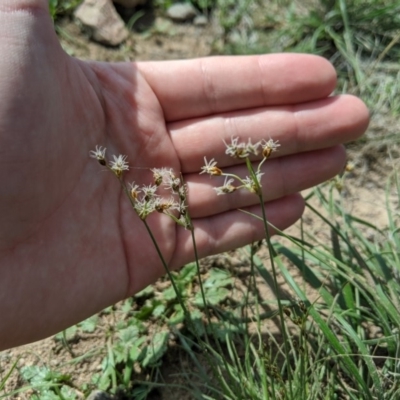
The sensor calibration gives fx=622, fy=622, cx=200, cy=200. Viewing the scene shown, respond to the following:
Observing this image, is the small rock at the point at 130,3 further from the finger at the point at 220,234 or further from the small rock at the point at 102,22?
the finger at the point at 220,234

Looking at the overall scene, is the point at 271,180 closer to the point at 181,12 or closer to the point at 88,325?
the point at 88,325

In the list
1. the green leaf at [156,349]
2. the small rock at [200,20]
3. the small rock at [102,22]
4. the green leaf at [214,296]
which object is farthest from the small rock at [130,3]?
the green leaf at [156,349]

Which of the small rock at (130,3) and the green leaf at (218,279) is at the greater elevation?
the small rock at (130,3)

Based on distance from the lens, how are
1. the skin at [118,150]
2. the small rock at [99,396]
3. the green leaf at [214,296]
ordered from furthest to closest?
the green leaf at [214,296], the small rock at [99,396], the skin at [118,150]

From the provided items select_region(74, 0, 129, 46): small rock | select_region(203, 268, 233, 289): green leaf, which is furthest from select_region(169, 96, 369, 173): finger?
select_region(74, 0, 129, 46): small rock

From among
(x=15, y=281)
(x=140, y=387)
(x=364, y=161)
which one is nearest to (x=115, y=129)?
(x=15, y=281)

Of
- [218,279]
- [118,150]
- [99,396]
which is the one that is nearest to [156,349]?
[99,396]
